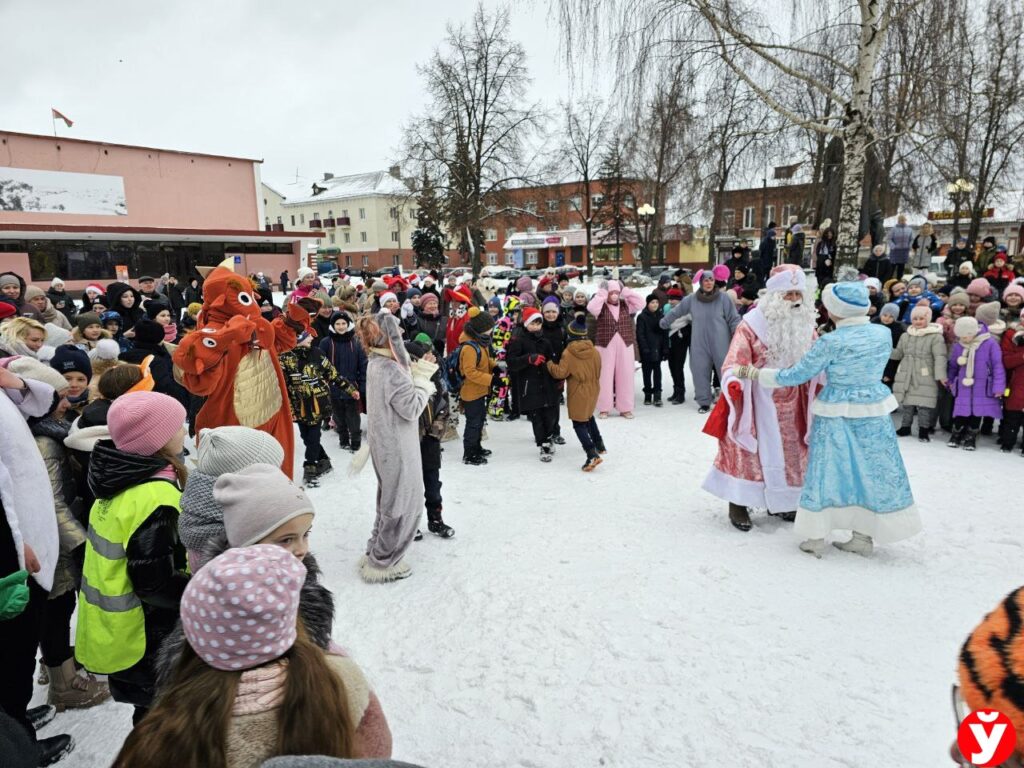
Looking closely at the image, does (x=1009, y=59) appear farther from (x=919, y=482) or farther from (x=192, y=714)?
(x=192, y=714)

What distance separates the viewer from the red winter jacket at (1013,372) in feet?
20.8

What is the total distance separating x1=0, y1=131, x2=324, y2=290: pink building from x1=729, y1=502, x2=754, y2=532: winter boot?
25744 millimetres

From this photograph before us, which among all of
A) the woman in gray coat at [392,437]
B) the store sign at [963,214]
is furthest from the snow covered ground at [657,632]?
the store sign at [963,214]

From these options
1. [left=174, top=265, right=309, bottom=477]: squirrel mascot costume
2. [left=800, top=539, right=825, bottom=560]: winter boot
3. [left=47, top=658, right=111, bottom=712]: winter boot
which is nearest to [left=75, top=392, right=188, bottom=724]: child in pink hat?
[left=47, top=658, right=111, bottom=712]: winter boot

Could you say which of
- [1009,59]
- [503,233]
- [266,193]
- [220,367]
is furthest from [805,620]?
[266,193]

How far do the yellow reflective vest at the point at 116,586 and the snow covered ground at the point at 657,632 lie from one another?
0.75m

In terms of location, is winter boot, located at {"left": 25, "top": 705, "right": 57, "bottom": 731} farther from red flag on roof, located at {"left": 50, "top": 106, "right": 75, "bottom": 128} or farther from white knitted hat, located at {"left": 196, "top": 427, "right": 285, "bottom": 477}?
red flag on roof, located at {"left": 50, "top": 106, "right": 75, "bottom": 128}

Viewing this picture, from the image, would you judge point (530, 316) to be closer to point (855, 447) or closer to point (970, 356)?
point (855, 447)

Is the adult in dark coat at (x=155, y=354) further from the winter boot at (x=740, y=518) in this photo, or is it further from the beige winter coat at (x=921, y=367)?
the beige winter coat at (x=921, y=367)

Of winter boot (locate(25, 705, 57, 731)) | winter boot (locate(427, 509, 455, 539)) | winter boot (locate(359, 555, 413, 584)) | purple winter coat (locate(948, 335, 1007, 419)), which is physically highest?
purple winter coat (locate(948, 335, 1007, 419))

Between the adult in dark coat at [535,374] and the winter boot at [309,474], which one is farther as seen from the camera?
the adult in dark coat at [535,374]

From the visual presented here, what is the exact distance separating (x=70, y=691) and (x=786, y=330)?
5041 millimetres

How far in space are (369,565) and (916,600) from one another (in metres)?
3.52

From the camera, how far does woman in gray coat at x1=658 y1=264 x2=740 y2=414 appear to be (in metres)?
8.64
